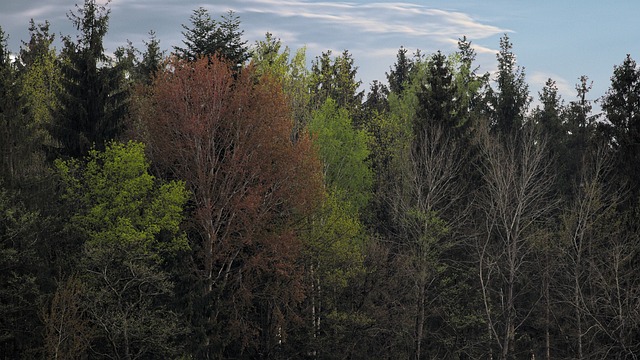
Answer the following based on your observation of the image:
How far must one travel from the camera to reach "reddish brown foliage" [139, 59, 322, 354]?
38844 millimetres

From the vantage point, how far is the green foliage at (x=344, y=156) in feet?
169

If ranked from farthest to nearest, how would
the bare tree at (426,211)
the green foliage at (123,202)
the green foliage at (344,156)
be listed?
the green foliage at (344,156)
the bare tree at (426,211)
the green foliage at (123,202)

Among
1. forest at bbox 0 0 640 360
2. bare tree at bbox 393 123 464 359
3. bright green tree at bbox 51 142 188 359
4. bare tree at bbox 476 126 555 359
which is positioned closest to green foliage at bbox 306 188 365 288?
forest at bbox 0 0 640 360

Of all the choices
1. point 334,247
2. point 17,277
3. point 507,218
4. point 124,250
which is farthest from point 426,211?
point 17,277

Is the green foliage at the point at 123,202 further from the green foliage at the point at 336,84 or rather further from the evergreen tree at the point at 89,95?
the green foliage at the point at 336,84

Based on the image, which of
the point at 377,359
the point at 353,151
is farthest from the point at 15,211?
the point at 353,151

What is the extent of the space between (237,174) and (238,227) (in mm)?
3015

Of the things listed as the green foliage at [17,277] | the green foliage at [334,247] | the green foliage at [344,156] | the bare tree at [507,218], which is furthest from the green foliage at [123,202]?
the green foliage at [344,156]

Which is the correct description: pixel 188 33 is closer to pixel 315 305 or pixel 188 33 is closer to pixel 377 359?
pixel 315 305

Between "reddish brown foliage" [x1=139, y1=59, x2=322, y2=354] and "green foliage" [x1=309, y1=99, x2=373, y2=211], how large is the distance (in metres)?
9.39

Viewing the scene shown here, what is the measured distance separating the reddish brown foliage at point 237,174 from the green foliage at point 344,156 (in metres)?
9.39

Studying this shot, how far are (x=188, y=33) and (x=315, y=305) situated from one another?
17.6 m

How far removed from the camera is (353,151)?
5250cm

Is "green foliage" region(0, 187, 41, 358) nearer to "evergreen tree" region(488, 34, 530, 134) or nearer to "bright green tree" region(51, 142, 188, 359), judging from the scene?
"bright green tree" region(51, 142, 188, 359)
